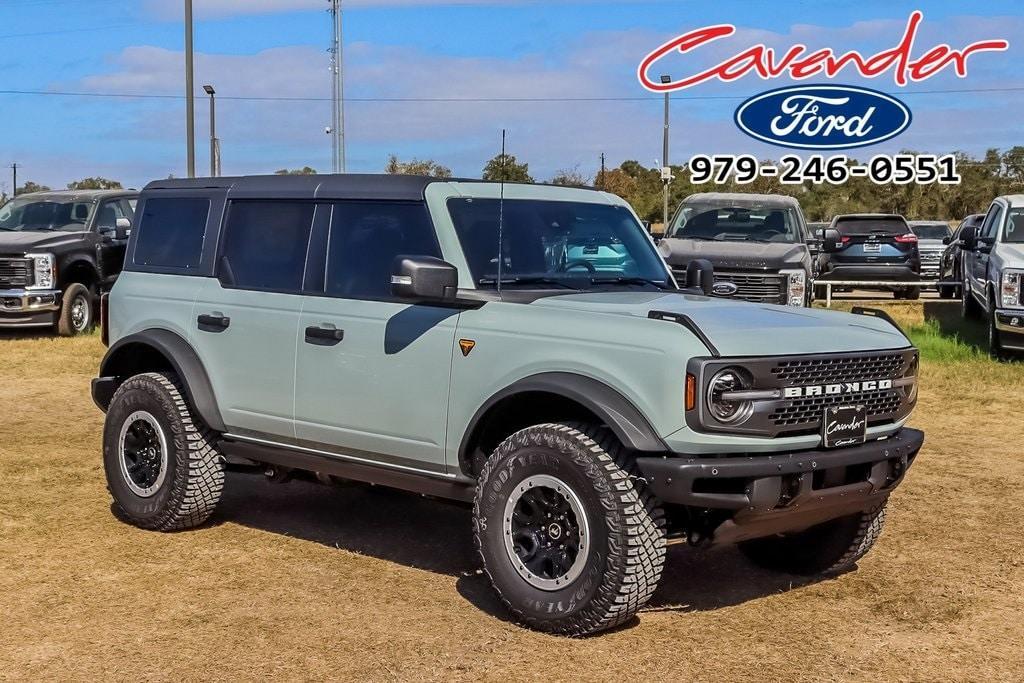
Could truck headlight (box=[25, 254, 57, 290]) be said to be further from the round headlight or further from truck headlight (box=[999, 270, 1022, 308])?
the round headlight

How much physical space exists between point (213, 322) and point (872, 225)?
1897 centimetres

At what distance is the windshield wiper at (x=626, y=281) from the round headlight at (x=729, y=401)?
134 centimetres

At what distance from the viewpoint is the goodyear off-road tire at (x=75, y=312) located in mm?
17531

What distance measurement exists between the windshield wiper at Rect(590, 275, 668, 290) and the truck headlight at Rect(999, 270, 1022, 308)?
9.01 m

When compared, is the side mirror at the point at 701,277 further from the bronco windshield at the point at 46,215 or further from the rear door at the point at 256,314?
the bronco windshield at the point at 46,215

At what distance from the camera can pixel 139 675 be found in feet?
15.5

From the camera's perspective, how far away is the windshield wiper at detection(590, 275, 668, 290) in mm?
6172

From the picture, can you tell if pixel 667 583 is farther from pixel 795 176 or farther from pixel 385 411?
pixel 795 176

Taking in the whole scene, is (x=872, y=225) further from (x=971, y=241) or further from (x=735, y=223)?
(x=735, y=223)

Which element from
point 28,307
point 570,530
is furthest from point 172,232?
point 28,307

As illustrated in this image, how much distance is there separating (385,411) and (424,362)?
0.33m

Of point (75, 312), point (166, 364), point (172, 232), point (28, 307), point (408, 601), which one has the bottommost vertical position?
point (408, 601)

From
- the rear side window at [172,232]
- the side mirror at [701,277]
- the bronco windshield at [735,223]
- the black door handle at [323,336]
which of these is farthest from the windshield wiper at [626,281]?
the bronco windshield at [735,223]

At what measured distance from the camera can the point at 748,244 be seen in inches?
599
